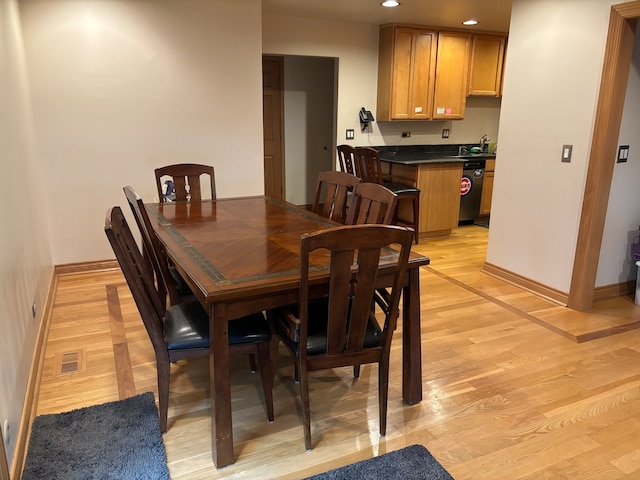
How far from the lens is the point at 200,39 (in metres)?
4.09

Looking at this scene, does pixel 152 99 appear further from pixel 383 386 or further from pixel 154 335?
pixel 383 386

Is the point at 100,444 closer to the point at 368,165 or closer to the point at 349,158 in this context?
the point at 368,165

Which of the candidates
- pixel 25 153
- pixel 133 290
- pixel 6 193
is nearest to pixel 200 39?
pixel 25 153

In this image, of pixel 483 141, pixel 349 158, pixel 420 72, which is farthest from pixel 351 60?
pixel 483 141

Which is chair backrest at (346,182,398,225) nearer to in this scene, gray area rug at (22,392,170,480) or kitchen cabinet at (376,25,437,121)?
gray area rug at (22,392,170,480)

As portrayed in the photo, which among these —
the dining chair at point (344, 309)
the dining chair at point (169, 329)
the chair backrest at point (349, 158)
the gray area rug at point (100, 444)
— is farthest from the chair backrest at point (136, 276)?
the chair backrest at point (349, 158)

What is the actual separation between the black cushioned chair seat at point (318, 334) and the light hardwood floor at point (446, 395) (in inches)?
17.4

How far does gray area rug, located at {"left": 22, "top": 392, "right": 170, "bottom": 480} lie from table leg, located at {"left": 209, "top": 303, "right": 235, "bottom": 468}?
0.74 feet

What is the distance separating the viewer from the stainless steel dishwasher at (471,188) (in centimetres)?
563

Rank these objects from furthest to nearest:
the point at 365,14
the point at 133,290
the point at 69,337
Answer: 1. the point at 365,14
2. the point at 69,337
3. the point at 133,290

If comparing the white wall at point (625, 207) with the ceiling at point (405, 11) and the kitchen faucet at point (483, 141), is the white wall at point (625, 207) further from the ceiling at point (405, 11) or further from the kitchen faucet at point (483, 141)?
the kitchen faucet at point (483, 141)

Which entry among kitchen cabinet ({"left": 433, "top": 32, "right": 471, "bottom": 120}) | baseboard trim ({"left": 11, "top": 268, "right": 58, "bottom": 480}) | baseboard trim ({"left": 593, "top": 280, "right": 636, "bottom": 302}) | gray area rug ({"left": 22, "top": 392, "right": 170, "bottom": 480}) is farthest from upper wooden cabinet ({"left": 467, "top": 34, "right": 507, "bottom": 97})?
gray area rug ({"left": 22, "top": 392, "right": 170, "bottom": 480})

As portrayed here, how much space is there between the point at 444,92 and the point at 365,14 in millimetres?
1408

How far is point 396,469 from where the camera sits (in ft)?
6.15
